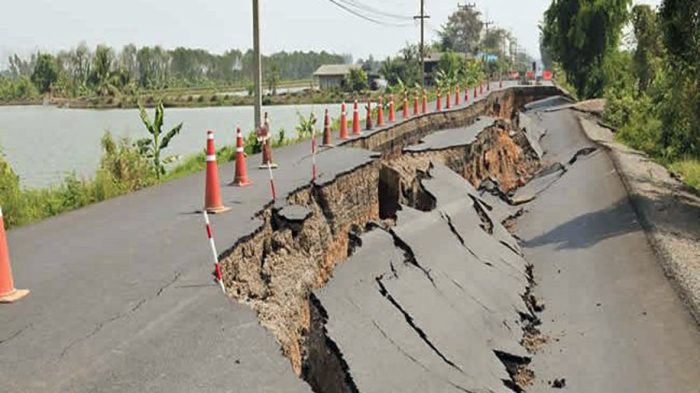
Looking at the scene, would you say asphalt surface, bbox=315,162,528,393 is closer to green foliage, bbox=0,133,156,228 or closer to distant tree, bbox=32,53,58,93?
green foliage, bbox=0,133,156,228

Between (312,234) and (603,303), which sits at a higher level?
(312,234)

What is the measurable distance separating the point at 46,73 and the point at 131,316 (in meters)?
87.0

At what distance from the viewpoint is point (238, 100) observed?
76.5 meters

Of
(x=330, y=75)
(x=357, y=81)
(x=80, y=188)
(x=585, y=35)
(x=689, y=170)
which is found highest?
(x=330, y=75)

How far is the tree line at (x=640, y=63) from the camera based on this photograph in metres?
12.1

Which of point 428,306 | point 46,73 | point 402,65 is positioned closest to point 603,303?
point 428,306

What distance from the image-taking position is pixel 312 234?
26.3 feet

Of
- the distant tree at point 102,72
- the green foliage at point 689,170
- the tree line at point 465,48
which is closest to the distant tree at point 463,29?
the tree line at point 465,48

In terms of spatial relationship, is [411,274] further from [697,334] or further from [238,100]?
[238,100]

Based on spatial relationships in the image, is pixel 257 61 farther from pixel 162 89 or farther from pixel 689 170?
pixel 162 89

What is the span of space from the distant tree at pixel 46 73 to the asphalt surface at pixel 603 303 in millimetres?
79567

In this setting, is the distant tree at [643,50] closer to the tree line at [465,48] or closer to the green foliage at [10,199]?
the green foliage at [10,199]

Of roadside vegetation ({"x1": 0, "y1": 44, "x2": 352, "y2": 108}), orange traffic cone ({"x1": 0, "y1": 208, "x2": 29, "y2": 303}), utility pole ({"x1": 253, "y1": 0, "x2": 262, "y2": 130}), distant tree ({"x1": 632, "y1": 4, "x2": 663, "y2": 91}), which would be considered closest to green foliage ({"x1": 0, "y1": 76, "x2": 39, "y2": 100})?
roadside vegetation ({"x1": 0, "y1": 44, "x2": 352, "y2": 108})

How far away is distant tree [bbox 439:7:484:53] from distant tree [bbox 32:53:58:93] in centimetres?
6569
